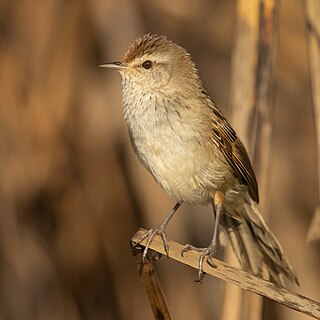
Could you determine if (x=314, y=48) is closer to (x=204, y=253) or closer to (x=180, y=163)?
(x=180, y=163)

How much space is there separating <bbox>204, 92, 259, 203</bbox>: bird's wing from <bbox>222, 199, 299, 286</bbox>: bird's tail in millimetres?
103

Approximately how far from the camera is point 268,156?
317 cm

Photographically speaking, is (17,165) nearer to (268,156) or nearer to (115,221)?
(115,221)

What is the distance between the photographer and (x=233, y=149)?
10.7ft

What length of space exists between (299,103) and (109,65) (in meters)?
1.74

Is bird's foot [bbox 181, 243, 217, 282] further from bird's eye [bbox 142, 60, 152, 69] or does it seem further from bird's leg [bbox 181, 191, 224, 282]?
bird's eye [bbox 142, 60, 152, 69]

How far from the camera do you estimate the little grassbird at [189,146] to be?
3021 millimetres

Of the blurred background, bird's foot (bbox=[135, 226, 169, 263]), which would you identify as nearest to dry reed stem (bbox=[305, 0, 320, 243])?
bird's foot (bbox=[135, 226, 169, 263])

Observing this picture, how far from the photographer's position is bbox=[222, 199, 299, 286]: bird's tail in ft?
10.2

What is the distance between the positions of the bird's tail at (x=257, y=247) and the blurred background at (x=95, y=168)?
0.73 metres

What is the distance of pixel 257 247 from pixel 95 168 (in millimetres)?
1331

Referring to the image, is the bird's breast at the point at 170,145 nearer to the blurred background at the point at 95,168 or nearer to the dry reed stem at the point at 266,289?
the dry reed stem at the point at 266,289

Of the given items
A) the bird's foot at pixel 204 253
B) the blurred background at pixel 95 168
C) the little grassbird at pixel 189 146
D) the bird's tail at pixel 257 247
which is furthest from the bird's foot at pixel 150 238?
the blurred background at pixel 95 168

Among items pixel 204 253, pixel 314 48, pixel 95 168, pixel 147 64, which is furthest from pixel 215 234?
pixel 95 168
